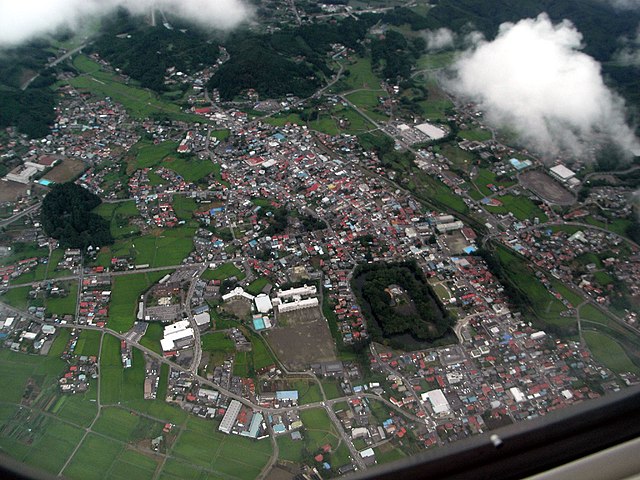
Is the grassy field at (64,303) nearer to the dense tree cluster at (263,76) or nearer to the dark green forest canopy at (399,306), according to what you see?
the dark green forest canopy at (399,306)

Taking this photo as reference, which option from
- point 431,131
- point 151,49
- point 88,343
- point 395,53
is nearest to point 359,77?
point 395,53

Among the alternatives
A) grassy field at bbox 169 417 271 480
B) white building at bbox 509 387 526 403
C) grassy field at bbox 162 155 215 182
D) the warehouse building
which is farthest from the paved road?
white building at bbox 509 387 526 403

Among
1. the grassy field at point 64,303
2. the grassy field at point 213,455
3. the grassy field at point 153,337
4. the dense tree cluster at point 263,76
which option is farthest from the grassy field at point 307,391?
the dense tree cluster at point 263,76

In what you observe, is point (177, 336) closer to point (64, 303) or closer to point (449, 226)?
point (64, 303)

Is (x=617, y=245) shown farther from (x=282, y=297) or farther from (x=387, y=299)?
(x=282, y=297)

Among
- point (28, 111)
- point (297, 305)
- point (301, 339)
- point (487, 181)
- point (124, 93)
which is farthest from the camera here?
point (124, 93)

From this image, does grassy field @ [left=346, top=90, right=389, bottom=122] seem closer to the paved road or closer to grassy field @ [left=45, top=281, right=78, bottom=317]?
the paved road
